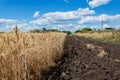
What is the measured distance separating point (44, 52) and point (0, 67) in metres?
3.41

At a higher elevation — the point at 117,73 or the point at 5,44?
the point at 5,44

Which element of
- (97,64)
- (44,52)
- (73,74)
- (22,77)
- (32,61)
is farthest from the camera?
(97,64)

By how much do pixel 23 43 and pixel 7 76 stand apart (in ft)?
2.87

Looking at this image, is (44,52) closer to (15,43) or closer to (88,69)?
(88,69)

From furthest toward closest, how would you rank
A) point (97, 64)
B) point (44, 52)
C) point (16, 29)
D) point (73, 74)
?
point (97, 64)
point (44, 52)
point (73, 74)
point (16, 29)

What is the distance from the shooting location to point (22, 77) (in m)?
6.02

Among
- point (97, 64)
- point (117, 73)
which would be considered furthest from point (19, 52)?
point (97, 64)

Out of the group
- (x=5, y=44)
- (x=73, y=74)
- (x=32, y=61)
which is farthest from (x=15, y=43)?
(x=73, y=74)

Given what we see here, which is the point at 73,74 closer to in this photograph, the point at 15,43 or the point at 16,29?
the point at 15,43

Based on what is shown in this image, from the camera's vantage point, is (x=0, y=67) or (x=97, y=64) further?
(x=97, y=64)

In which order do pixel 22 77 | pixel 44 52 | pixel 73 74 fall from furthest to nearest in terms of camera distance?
pixel 44 52 < pixel 73 74 < pixel 22 77

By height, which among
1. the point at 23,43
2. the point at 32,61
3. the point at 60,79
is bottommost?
the point at 60,79

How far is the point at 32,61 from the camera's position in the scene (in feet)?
24.5

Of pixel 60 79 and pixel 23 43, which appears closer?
pixel 23 43
